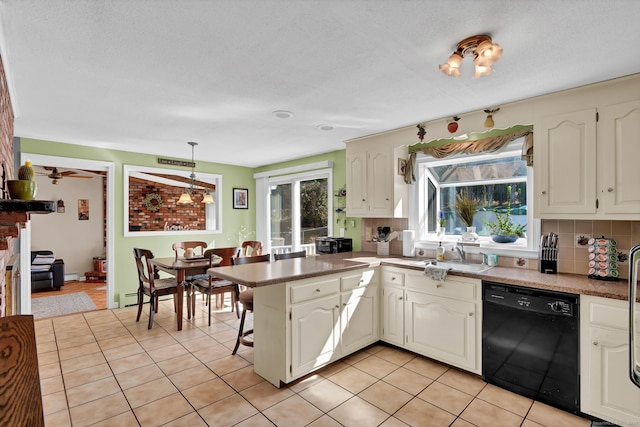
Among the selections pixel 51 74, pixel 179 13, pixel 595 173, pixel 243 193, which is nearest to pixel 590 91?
pixel 595 173

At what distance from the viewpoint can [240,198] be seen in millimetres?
5953

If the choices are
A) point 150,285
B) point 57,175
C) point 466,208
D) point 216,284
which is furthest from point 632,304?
point 57,175

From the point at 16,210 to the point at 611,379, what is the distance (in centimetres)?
333

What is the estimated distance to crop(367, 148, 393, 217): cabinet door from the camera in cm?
358

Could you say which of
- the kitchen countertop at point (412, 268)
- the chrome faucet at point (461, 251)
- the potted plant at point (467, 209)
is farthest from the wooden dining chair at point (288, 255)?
the potted plant at point (467, 209)

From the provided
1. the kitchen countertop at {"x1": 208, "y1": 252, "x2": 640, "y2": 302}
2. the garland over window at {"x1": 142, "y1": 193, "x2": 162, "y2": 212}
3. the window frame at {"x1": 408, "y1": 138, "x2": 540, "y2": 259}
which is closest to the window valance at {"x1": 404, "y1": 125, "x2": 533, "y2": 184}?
the window frame at {"x1": 408, "y1": 138, "x2": 540, "y2": 259}

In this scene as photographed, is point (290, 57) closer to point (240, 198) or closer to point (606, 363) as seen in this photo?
point (606, 363)

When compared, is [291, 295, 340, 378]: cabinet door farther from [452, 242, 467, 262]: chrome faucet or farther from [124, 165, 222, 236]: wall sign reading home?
[124, 165, 222, 236]: wall sign reading home

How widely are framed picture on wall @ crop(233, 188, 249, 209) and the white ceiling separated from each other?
2.65m

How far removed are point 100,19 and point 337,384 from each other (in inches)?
109

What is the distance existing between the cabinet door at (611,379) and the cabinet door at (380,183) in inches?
78.5

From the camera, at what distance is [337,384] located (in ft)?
8.31

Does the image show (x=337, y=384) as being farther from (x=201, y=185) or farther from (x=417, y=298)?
(x=201, y=185)

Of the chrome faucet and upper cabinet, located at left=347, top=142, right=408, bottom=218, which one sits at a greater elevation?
upper cabinet, located at left=347, top=142, right=408, bottom=218
